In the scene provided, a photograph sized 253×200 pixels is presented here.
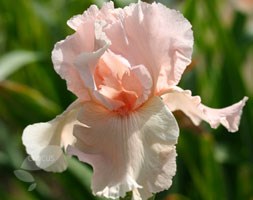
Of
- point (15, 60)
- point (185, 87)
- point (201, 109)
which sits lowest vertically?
point (185, 87)

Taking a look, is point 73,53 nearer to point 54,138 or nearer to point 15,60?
point 54,138

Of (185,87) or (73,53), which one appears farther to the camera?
(185,87)

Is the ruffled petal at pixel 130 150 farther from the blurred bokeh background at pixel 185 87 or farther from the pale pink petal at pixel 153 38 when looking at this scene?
the blurred bokeh background at pixel 185 87

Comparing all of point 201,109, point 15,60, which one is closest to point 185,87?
point 15,60

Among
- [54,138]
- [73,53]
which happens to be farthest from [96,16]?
[54,138]

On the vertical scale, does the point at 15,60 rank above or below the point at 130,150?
below
